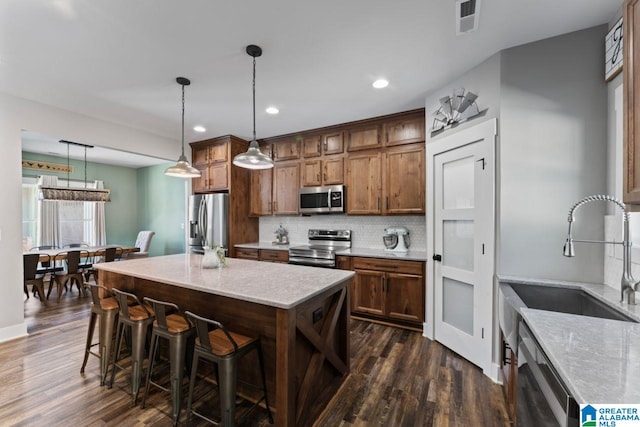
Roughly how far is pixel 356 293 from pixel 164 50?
10.6 ft

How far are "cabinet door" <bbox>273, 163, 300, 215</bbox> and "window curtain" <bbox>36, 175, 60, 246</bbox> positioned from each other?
15.6ft

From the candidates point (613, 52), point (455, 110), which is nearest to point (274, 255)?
point (455, 110)

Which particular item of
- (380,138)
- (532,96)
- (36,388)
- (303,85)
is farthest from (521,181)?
(36,388)

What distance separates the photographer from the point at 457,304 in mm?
2684

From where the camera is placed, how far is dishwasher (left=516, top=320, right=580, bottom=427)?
0.82 metres

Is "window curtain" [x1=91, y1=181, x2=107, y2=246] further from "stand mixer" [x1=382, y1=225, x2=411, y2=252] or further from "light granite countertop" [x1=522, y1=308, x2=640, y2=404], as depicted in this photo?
"light granite countertop" [x1=522, y1=308, x2=640, y2=404]

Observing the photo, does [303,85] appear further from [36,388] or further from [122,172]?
[122,172]

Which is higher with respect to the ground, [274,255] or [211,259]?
[211,259]

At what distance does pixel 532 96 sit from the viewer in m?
2.09

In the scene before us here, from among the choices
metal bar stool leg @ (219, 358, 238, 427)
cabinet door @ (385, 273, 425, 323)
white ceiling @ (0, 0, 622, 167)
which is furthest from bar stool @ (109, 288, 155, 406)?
cabinet door @ (385, 273, 425, 323)

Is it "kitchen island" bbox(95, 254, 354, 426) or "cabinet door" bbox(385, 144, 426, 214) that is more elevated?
"cabinet door" bbox(385, 144, 426, 214)

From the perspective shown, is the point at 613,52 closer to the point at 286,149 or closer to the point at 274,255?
the point at 286,149

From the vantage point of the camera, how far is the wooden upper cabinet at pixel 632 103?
3.70ft

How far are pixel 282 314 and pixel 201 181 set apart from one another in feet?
13.1
